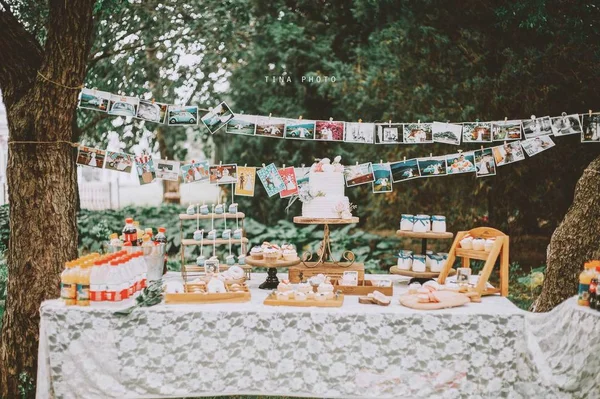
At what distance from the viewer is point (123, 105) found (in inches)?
190

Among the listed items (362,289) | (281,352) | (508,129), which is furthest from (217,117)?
(508,129)

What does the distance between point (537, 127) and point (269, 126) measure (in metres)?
2.60

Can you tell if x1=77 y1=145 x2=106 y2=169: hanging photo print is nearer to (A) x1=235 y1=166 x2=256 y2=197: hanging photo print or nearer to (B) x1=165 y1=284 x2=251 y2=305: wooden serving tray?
(A) x1=235 y1=166 x2=256 y2=197: hanging photo print

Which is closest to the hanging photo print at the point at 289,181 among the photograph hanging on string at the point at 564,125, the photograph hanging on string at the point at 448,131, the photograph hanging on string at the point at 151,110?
the photograph hanging on string at the point at 151,110

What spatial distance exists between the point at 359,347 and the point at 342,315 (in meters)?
0.24

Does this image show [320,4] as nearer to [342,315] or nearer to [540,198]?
[540,198]

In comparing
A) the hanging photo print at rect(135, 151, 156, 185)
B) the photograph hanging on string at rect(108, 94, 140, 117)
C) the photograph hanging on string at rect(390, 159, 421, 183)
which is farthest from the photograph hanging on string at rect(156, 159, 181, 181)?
the photograph hanging on string at rect(390, 159, 421, 183)

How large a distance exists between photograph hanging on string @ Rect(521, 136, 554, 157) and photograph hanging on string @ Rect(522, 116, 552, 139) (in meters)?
0.07

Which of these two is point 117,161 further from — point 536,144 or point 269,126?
point 536,144

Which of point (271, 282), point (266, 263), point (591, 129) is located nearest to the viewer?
point (266, 263)

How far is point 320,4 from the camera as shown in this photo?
10672 millimetres

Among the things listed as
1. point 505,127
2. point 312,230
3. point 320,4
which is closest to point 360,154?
point 312,230

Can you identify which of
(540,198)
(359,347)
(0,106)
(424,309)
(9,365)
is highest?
(0,106)

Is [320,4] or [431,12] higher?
[320,4]
